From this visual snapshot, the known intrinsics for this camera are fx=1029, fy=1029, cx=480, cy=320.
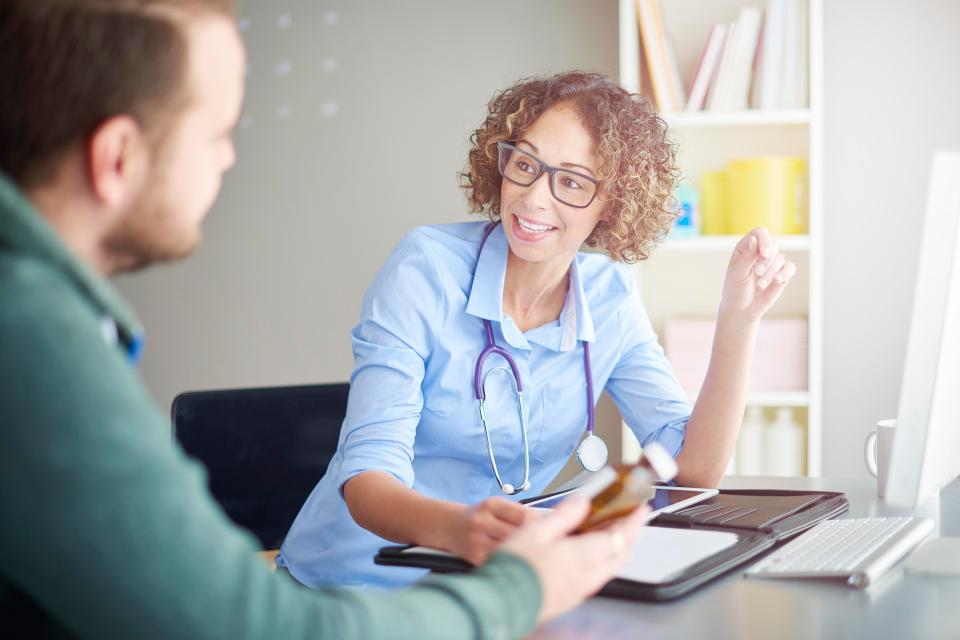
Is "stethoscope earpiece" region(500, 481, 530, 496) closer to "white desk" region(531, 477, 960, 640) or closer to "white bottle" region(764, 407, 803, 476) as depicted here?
"white desk" region(531, 477, 960, 640)

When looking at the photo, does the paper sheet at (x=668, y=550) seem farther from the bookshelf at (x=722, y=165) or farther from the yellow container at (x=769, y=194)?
the yellow container at (x=769, y=194)

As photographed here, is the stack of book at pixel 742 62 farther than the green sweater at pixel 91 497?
Yes

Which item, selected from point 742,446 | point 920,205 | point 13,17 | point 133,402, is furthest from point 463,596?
point 920,205

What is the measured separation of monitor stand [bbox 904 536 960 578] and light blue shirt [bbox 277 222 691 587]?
579 mm

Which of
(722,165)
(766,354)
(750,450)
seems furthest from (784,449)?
(722,165)

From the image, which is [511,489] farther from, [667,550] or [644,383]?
[667,550]

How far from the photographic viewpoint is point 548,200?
178cm

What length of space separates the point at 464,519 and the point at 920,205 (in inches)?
96.8

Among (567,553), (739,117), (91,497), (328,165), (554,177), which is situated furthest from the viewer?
(328,165)

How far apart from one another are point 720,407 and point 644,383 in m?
0.20

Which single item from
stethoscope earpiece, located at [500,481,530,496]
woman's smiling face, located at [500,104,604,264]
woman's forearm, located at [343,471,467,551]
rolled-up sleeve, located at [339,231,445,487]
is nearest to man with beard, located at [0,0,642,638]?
woman's forearm, located at [343,471,467,551]

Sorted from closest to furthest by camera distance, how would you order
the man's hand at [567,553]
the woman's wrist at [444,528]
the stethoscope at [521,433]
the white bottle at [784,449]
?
the man's hand at [567,553] → the woman's wrist at [444,528] → the stethoscope at [521,433] → the white bottle at [784,449]

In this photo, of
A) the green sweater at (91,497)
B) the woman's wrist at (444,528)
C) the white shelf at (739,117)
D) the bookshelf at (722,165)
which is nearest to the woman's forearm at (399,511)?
the woman's wrist at (444,528)

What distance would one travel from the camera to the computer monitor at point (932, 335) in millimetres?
1183
